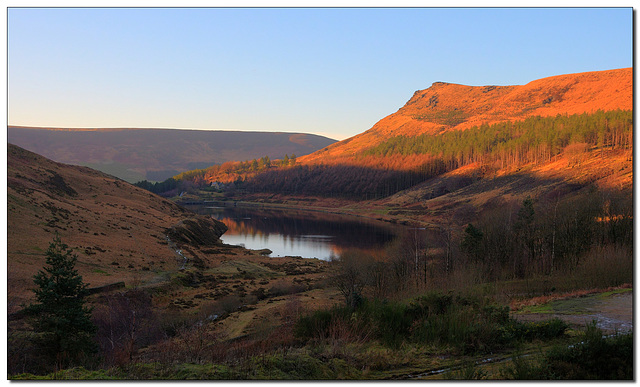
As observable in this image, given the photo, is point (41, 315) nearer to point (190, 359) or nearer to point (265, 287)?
point (190, 359)

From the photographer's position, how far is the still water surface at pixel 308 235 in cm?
5988

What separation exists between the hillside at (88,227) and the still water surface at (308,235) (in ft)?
22.3

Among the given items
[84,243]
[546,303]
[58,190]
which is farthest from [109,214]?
[546,303]

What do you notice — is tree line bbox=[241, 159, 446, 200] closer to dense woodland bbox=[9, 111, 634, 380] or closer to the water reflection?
the water reflection

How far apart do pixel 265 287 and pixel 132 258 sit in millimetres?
11163

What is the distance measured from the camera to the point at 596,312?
44.2 feet

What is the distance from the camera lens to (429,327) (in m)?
10.4

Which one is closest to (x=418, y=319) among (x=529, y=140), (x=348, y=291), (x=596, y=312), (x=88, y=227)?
(x=596, y=312)

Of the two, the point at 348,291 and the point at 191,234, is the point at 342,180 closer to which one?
the point at 191,234

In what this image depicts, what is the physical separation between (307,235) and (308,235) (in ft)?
0.53

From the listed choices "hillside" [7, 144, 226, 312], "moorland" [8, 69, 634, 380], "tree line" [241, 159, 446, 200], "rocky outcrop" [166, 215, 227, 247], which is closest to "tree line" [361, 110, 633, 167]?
"moorland" [8, 69, 634, 380]

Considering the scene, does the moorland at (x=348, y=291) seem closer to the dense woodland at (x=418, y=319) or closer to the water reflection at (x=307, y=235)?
the dense woodland at (x=418, y=319)

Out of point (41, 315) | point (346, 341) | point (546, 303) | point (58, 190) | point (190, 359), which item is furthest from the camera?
point (58, 190)

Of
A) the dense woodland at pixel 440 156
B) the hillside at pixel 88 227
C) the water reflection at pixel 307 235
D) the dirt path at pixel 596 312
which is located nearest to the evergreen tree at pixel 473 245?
the dirt path at pixel 596 312
